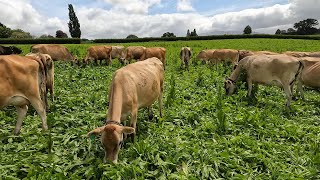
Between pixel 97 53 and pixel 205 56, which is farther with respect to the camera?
pixel 205 56

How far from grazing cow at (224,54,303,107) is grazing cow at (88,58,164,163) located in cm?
436

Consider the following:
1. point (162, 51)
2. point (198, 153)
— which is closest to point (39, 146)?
point (198, 153)

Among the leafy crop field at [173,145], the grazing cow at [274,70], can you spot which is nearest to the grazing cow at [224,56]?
the grazing cow at [274,70]

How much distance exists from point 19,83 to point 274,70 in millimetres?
8489

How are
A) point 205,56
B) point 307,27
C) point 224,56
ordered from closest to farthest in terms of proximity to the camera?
point 224,56 < point 205,56 < point 307,27

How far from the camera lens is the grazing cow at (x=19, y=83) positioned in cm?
681

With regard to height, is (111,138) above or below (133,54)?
below

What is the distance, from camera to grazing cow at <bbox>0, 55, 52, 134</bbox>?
6.81 meters

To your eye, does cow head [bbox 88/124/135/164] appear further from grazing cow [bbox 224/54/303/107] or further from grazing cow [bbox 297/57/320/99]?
grazing cow [bbox 297/57/320/99]

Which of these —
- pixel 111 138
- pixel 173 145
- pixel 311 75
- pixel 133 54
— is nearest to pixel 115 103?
pixel 111 138

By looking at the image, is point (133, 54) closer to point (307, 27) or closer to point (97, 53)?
point (97, 53)

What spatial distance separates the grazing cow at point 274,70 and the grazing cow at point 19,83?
7701 millimetres

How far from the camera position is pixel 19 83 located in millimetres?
7023

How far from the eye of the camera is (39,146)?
664 centimetres
